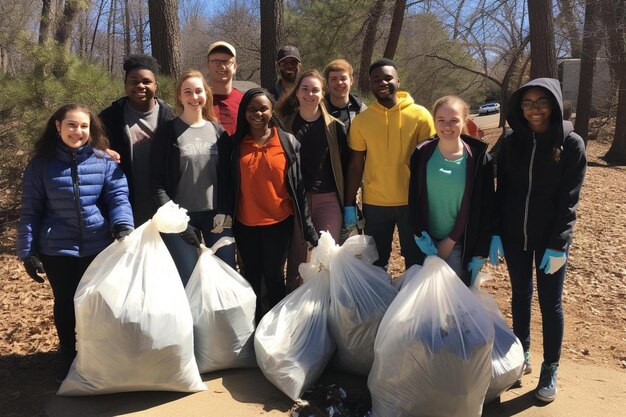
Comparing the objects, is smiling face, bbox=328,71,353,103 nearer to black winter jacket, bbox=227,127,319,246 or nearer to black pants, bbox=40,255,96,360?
black winter jacket, bbox=227,127,319,246

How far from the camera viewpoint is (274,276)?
3.23 meters

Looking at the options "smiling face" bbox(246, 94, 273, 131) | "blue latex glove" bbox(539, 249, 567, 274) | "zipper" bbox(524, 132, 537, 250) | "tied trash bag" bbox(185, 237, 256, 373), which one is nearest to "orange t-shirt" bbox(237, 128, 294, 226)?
"smiling face" bbox(246, 94, 273, 131)

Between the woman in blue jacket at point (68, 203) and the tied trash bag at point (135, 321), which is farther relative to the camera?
the woman in blue jacket at point (68, 203)

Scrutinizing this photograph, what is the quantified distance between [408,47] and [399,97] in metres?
13.1

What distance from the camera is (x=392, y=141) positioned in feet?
10.3

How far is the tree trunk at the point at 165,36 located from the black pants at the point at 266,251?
316cm

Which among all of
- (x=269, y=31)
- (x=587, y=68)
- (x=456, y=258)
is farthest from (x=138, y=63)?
(x=587, y=68)

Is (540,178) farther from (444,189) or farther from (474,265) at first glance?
(474,265)

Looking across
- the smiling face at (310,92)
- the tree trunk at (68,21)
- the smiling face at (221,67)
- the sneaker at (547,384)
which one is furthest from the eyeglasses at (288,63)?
the tree trunk at (68,21)

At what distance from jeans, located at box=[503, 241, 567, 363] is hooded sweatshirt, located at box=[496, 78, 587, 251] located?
0.08 m

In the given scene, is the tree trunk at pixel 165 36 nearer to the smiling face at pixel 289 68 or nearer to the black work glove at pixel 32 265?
the smiling face at pixel 289 68

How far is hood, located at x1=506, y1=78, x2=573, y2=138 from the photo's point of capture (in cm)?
262

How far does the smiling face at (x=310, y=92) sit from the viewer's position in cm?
318

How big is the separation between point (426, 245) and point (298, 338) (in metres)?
0.85
